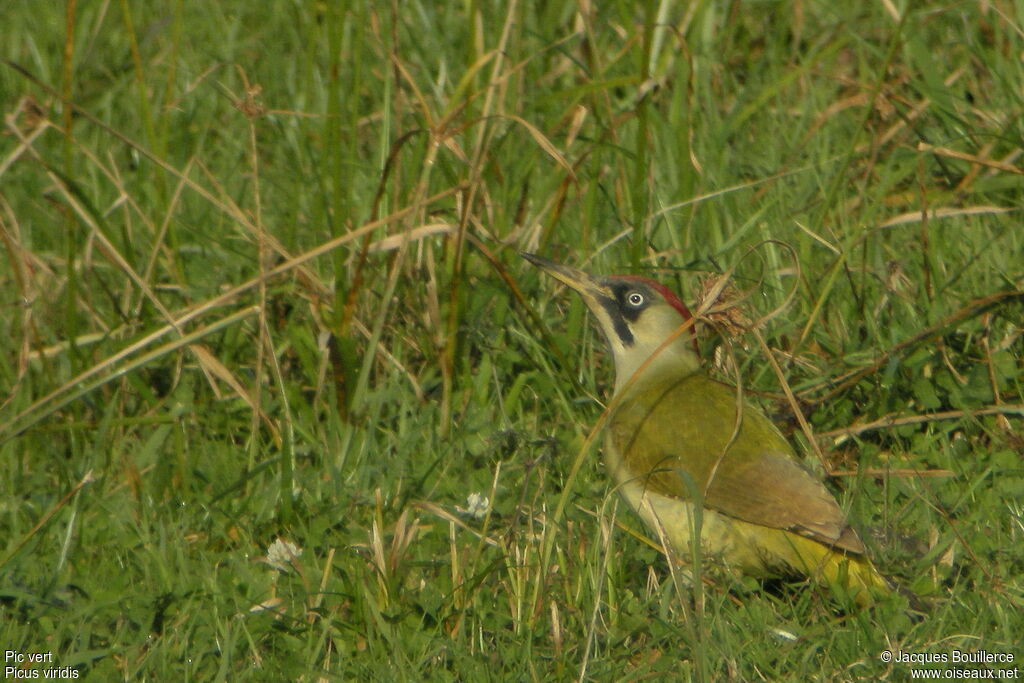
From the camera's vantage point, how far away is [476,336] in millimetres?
4535

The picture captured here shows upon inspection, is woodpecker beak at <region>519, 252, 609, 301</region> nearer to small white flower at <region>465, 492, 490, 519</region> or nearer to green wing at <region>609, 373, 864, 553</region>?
green wing at <region>609, 373, 864, 553</region>

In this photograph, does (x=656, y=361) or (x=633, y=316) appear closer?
(x=633, y=316)

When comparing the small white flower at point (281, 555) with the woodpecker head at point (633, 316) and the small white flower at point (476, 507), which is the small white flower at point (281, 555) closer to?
the small white flower at point (476, 507)

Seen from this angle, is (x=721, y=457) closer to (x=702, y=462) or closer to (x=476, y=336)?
(x=702, y=462)

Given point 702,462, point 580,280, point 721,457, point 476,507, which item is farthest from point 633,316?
point 721,457

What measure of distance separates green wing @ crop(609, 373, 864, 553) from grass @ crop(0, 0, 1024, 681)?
0.15 m

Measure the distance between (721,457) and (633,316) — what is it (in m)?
1.03

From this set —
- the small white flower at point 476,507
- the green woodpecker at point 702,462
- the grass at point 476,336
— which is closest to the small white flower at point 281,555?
the grass at point 476,336

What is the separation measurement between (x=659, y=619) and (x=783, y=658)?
293mm

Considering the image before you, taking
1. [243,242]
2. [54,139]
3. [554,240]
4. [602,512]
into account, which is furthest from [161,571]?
[54,139]

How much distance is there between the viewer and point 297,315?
4680mm

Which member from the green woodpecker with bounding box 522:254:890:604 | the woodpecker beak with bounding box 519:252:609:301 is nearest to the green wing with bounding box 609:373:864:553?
the green woodpecker with bounding box 522:254:890:604

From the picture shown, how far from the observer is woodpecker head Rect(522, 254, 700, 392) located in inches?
167

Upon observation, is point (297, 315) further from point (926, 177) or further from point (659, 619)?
point (926, 177)
